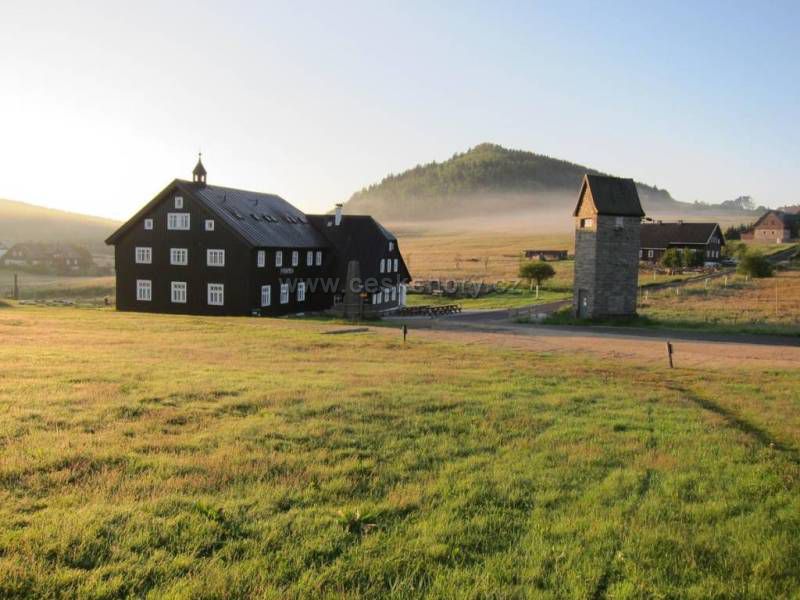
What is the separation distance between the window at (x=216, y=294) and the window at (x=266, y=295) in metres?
2.79

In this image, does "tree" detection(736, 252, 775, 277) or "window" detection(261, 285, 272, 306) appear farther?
"tree" detection(736, 252, 775, 277)

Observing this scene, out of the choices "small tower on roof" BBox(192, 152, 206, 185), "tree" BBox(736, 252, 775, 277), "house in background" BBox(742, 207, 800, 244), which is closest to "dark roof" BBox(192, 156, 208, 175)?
"small tower on roof" BBox(192, 152, 206, 185)

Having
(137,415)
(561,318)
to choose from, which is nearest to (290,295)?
(561,318)

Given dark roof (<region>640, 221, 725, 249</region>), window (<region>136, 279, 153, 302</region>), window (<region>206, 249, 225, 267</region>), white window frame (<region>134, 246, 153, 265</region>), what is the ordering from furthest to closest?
dark roof (<region>640, 221, 725, 249</region>), window (<region>136, 279, 153, 302</region>), white window frame (<region>134, 246, 153, 265</region>), window (<region>206, 249, 225, 267</region>)

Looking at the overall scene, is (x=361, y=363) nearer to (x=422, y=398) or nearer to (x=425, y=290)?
(x=422, y=398)

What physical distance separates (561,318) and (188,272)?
27.3 meters

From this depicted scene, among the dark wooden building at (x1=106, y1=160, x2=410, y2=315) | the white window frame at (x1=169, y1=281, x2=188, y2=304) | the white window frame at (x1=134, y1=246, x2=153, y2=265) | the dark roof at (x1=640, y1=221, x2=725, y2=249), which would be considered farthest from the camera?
the dark roof at (x1=640, y1=221, x2=725, y2=249)

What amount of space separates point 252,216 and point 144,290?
398 inches

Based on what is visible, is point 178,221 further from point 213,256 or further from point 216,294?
point 216,294

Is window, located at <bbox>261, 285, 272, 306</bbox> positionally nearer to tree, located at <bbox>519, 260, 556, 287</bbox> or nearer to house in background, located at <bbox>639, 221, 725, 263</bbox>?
tree, located at <bbox>519, 260, 556, 287</bbox>

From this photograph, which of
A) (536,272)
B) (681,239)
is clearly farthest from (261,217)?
(681,239)

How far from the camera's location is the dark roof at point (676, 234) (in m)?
101

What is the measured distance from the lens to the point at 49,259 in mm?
123375

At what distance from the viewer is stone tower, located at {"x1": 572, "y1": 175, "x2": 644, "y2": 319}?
44219mm
